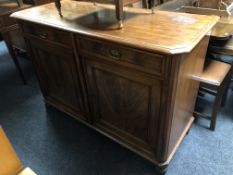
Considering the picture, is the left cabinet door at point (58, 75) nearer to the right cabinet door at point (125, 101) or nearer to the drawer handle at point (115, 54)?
the right cabinet door at point (125, 101)

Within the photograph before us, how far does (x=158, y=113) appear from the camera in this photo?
3.50 feet

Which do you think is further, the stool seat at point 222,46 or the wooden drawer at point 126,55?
the stool seat at point 222,46

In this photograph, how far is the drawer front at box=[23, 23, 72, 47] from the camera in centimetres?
120

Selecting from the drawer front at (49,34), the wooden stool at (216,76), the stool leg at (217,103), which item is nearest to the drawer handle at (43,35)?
the drawer front at (49,34)

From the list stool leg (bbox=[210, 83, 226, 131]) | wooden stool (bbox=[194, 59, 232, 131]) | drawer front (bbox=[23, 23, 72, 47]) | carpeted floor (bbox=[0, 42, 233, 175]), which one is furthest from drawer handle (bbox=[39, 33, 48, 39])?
stool leg (bbox=[210, 83, 226, 131])

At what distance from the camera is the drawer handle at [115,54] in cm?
100

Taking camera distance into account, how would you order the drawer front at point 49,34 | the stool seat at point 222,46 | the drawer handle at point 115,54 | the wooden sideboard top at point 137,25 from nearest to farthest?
the wooden sideboard top at point 137,25, the drawer handle at point 115,54, the drawer front at point 49,34, the stool seat at point 222,46

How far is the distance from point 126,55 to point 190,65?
1.09 ft

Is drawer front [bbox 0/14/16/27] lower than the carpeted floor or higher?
higher

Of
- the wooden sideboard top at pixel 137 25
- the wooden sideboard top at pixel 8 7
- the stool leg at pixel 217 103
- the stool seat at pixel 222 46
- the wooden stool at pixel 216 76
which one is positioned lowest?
the stool leg at pixel 217 103

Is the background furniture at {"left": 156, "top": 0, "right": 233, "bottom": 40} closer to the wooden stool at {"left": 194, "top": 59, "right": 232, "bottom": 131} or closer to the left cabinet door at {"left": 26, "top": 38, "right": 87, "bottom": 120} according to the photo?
the wooden stool at {"left": 194, "top": 59, "right": 232, "bottom": 131}

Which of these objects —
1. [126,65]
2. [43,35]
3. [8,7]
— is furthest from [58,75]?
[8,7]

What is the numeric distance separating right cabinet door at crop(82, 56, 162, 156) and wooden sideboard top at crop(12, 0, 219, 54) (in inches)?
6.1

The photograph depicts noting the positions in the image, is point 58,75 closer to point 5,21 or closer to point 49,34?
point 49,34
